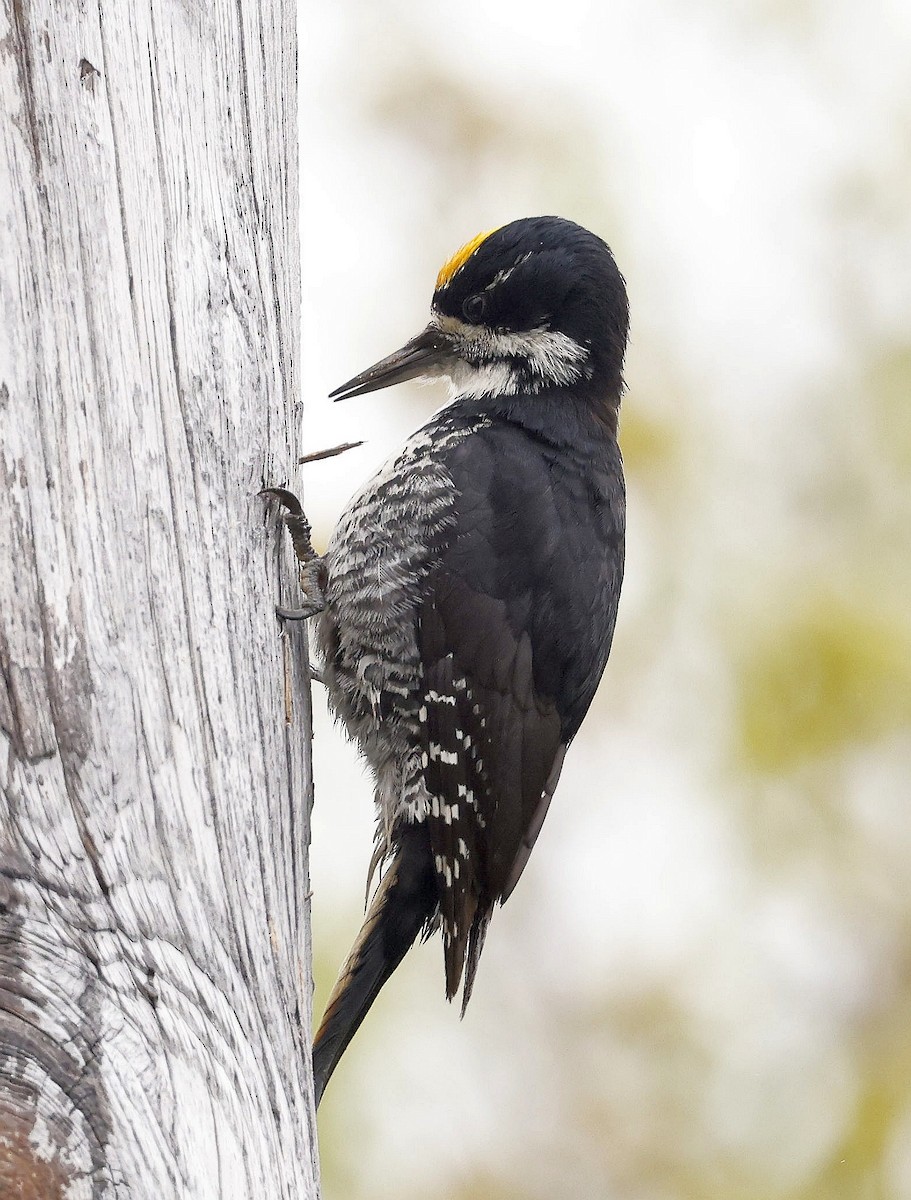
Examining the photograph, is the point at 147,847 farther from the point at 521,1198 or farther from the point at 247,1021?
the point at 521,1198

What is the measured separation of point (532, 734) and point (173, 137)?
1.50 m

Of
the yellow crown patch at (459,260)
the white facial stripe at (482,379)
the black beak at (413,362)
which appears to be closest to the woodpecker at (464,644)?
the white facial stripe at (482,379)

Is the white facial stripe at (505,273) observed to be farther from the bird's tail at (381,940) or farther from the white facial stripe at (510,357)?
the bird's tail at (381,940)

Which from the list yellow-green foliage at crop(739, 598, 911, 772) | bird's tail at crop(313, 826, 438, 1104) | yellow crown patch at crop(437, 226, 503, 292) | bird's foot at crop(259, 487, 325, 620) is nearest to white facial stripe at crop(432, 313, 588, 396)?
yellow crown patch at crop(437, 226, 503, 292)

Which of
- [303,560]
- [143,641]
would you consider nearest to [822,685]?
[303,560]

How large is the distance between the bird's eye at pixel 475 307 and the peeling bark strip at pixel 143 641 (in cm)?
121

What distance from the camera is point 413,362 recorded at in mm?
3535

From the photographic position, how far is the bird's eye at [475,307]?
3484 mm

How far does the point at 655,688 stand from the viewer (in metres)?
6.06

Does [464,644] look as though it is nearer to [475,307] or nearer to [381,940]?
[381,940]

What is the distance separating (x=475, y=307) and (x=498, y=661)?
1031 millimetres

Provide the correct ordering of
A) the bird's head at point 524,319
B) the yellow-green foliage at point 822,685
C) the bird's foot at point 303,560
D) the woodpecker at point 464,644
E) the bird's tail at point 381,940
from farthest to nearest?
1. the yellow-green foliage at point 822,685
2. the bird's head at point 524,319
3. the woodpecker at point 464,644
4. the bird's tail at point 381,940
5. the bird's foot at point 303,560

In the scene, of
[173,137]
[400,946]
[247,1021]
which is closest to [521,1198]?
[400,946]

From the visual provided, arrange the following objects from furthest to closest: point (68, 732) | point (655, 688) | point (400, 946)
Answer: point (655, 688), point (400, 946), point (68, 732)
